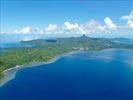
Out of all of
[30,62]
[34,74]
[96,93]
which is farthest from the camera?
[30,62]

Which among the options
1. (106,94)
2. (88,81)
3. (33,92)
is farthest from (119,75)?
(33,92)

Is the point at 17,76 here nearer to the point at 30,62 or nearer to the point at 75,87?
the point at 75,87

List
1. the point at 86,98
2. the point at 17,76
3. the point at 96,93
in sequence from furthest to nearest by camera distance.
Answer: the point at 17,76, the point at 96,93, the point at 86,98

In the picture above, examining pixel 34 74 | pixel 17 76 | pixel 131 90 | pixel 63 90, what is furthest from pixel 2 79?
pixel 131 90

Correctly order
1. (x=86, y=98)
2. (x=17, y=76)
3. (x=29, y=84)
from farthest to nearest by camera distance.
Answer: (x=17, y=76) → (x=29, y=84) → (x=86, y=98)

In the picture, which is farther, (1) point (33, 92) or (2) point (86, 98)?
(1) point (33, 92)

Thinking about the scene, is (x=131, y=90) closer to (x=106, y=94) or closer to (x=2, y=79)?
(x=106, y=94)

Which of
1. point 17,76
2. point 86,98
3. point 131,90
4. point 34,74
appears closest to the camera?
point 86,98

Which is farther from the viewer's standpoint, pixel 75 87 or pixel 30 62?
pixel 30 62
